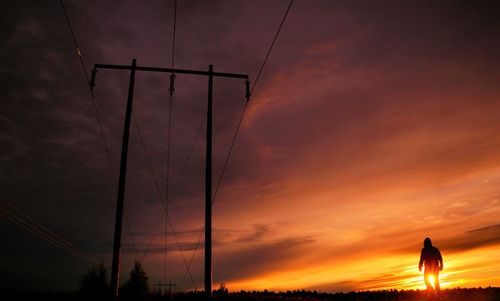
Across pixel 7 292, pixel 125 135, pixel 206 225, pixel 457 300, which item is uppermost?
pixel 125 135

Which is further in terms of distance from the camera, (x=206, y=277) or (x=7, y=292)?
(x=7, y=292)

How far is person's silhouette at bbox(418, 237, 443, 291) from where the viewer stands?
579 inches

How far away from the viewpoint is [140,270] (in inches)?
4001

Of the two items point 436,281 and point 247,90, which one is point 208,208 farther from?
point 436,281

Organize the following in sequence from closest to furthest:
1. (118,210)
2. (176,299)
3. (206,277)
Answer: (206,277) → (118,210) → (176,299)

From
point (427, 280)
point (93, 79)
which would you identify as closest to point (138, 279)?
point (93, 79)

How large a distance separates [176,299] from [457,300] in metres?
16.1

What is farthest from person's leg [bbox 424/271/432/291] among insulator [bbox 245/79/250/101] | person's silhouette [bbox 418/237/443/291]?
insulator [bbox 245/79/250/101]

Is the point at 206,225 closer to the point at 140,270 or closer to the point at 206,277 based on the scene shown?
the point at 206,277

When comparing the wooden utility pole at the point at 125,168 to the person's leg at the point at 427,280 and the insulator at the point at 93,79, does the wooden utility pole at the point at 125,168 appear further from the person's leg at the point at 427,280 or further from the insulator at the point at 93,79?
the person's leg at the point at 427,280

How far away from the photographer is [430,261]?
14758 millimetres

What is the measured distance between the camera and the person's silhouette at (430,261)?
14.7 m

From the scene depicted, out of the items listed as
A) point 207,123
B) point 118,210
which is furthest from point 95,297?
A: point 207,123

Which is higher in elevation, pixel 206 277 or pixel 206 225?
pixel 206 225
